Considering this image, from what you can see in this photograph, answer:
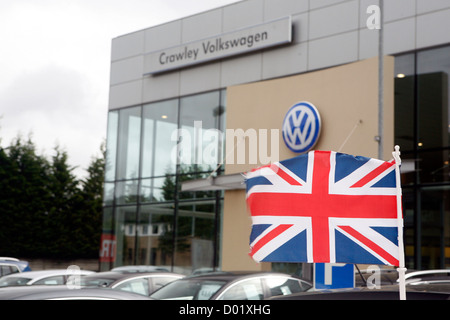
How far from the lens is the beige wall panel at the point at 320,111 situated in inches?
717

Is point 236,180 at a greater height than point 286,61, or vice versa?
point 286,61

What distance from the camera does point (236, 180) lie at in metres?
19.8

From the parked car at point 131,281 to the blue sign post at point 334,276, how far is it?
4.03m

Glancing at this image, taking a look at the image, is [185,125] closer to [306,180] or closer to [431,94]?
[431,94]

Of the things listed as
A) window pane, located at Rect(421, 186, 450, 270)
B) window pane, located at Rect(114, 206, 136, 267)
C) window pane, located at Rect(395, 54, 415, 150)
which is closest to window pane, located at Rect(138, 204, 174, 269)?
window pane, located at Rect(114, 206, 136, 267)

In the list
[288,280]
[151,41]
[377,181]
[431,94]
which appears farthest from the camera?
[151,41]

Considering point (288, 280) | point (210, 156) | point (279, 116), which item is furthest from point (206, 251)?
point (288, 280)

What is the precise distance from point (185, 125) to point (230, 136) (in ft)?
8.34

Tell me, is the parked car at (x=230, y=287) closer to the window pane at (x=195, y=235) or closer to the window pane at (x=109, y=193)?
the window pane at (x=195, y=235)

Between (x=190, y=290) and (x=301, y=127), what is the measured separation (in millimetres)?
10413

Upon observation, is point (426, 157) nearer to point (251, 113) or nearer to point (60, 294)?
point (251, 113)

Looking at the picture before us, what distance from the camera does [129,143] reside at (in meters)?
25.9

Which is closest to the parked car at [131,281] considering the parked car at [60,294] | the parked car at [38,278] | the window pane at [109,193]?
the parked car at [38,278]

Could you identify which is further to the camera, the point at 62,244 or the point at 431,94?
the point at 62,244
